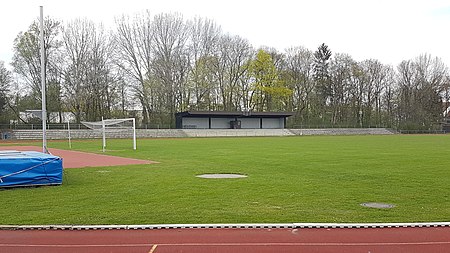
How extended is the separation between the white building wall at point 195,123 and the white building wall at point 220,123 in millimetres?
1225

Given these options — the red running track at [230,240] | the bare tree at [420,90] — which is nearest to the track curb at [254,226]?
the red running track at [230,240]

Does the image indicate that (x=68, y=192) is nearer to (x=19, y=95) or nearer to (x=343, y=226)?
(x=343, y=226)

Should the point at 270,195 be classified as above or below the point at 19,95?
below

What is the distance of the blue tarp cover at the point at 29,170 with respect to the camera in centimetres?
1453

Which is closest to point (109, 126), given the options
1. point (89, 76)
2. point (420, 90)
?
point (89, 76)

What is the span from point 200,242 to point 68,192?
730cm

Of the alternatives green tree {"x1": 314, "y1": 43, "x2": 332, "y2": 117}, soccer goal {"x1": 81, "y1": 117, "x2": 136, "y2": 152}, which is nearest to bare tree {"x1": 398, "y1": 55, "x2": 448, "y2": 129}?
green tree {"x1": 314, "y1": 43, "x2": 332, "y2": 117}

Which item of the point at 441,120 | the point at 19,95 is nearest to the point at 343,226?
the point at 19,95

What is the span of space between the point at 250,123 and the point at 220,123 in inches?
238

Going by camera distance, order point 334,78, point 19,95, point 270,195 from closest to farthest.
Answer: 1. point 270,195
2. point 19,95
3. point 334,78

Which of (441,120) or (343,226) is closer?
(343,226)

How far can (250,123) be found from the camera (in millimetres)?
85500

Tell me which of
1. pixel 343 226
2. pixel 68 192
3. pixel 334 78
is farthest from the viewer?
pixel 334 78

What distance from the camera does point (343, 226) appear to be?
876cm
